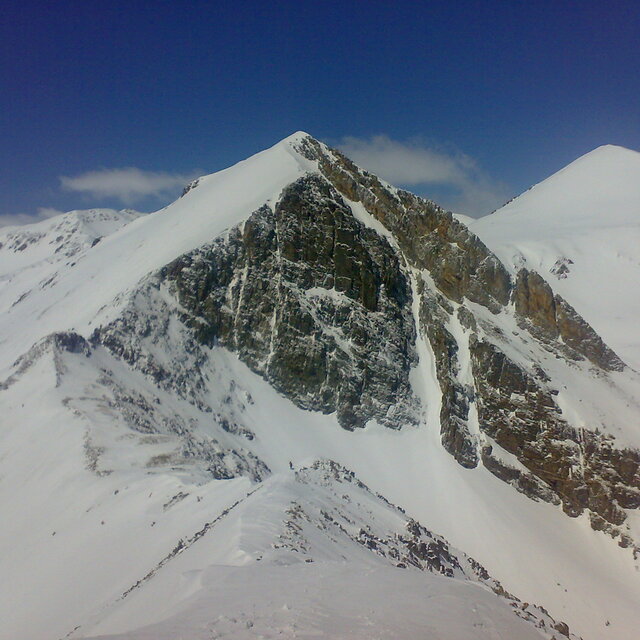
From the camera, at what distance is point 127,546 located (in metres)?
→ 19.0

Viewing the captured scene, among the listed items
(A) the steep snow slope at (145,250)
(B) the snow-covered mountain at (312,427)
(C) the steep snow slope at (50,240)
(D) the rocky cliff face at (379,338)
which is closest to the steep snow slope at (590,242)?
(B) the snow-covered mountain at (312,427)

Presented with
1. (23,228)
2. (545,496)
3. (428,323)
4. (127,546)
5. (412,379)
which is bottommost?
(545,496)

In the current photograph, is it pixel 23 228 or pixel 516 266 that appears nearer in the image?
pixel 516 266

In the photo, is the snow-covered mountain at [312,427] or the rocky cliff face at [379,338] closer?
the snow-covered mountain at [312,427]

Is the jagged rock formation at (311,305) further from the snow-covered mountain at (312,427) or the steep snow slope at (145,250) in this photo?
the steep snow slope at (145,250)

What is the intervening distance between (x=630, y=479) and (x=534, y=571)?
45.1 feet

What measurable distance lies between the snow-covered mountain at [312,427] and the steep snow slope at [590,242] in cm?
1376

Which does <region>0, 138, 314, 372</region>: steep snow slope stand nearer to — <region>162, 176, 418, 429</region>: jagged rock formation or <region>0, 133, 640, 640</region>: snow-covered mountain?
<region>0, 133, 640, 640</region>: snow-covered mountain

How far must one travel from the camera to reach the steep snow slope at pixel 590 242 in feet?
221

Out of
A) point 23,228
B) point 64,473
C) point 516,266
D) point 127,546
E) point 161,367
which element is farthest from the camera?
point 23,228

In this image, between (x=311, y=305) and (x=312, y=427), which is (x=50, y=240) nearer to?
(x=311, y=305)

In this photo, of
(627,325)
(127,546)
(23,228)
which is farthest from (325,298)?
(23,228)

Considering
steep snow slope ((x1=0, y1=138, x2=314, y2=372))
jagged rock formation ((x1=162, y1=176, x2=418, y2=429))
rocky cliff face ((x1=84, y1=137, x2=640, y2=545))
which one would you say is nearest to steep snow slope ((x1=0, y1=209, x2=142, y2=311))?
steep snow slope ((x1=0, y1=138, x2=314, y2=372))

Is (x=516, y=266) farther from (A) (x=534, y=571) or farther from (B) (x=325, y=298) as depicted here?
(A) (x=534, y=571)
